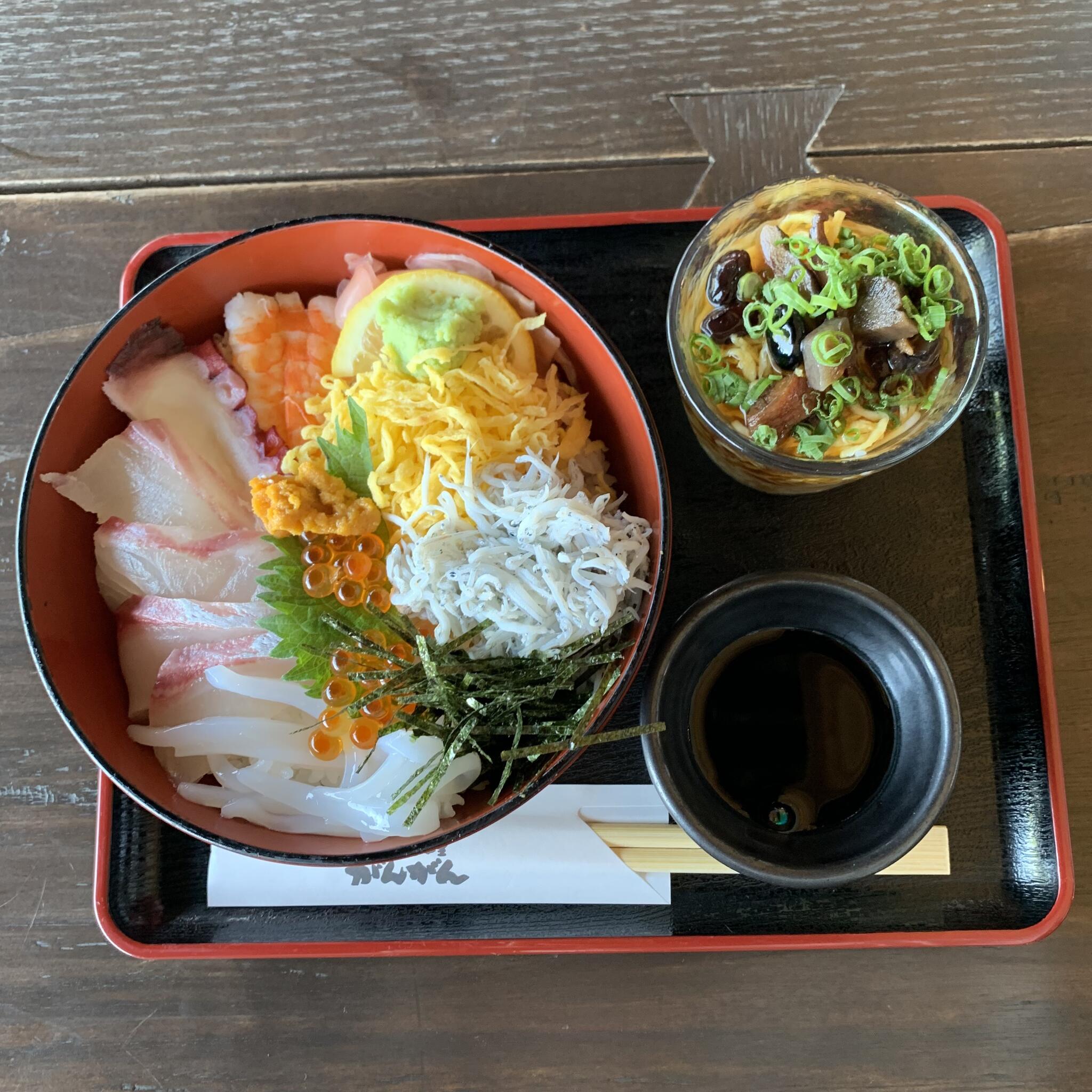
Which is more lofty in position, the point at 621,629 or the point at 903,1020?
the point at 621,629

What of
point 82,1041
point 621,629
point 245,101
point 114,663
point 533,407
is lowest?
point 82,1041

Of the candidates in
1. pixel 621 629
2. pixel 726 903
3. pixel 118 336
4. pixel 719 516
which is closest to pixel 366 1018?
pixel 726 903

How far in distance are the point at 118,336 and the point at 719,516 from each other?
1.08 meters

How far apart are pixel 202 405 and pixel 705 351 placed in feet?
2.97

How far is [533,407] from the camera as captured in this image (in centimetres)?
137

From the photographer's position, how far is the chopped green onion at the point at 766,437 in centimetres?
127

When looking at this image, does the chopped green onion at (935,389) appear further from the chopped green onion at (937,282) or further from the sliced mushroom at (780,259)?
the sliced mushroom at (780,259)

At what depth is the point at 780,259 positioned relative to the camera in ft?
4.34

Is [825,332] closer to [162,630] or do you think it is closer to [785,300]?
[785,300]

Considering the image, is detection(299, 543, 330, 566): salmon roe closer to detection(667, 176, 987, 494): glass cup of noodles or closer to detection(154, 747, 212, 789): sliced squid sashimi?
detection(154, 747, 212, 789): sliced squid sashimi

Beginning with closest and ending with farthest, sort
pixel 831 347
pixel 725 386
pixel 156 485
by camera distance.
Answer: pixel 831 347
pixel 725 386
pixel 156 485

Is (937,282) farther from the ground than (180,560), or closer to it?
farther from the ground

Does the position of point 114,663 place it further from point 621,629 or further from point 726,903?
point 726,903

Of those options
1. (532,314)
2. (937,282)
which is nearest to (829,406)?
(937,282)
